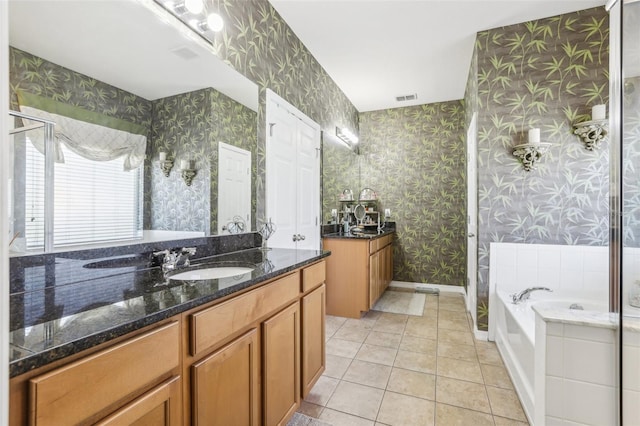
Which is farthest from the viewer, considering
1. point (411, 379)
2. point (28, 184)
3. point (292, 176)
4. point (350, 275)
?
point (350, 275)

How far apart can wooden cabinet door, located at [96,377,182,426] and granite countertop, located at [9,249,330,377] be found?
19cm

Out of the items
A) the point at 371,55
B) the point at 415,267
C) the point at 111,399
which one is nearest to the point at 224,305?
the point at 111,399

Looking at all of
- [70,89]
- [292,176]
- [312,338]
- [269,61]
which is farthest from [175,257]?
[269,61]

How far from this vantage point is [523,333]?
1.86 metres

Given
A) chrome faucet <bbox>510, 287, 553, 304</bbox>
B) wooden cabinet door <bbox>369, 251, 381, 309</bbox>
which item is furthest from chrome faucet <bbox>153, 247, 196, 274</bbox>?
chrome faucet <bbox>510, 287, 553, 304</bbox>

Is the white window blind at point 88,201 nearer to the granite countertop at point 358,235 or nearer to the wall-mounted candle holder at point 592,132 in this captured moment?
the granite countertop at point 358,235

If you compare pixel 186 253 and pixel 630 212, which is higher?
pixel 630 212

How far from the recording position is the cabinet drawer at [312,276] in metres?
1.64

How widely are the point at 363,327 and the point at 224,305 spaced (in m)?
2.23

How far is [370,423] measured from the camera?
163 centimetres

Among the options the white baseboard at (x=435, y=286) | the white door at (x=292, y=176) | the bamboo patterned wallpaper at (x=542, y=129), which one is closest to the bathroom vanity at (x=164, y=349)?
the white door at (x=292, y=176)

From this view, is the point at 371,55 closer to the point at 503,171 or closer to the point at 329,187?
the point at 329,187

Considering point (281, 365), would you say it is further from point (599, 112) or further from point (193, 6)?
point (599, 112)

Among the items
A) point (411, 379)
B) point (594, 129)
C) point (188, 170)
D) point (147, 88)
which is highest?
point (594, 129)
